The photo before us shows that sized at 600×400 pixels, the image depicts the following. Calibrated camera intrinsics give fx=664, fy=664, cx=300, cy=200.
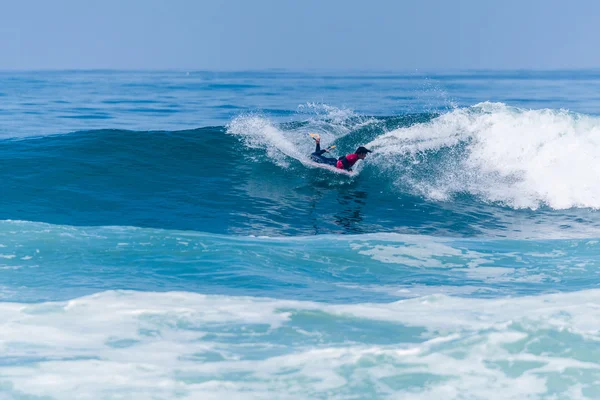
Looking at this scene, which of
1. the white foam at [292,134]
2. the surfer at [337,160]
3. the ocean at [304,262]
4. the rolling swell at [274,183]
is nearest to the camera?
the ocean at [304,262]

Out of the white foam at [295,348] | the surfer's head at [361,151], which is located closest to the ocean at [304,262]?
the white foam at [295,348]

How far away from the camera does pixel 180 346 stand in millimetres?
6176

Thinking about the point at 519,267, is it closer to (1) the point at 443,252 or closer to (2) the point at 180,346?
(1) the point at 443,252

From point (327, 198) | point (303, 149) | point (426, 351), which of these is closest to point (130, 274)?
point (426, 351)

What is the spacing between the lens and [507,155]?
18453 mm

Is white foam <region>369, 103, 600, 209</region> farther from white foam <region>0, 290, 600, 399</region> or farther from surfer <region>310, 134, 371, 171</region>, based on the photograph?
white foam <region>0, 290, 600, 399</region>

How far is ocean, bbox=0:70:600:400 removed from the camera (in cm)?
565

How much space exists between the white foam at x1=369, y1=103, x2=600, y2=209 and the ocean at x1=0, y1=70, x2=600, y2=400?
0.22 ft

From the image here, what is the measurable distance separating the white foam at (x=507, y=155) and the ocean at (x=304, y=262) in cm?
7

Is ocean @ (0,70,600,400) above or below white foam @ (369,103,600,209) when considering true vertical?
below

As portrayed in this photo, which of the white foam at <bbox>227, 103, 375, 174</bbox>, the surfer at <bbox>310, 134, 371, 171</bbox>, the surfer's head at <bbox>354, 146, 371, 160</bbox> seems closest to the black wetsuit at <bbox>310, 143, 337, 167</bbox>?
the surfer at <bbox>310, 134, 371, 171</bbox>

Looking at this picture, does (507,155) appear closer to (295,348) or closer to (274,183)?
(274,183)

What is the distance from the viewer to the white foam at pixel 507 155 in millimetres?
16188

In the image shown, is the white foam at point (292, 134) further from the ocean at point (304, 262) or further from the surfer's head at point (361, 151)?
the surfer's head at point (361, 151)
